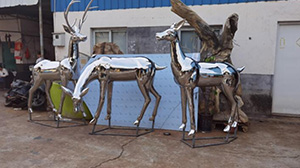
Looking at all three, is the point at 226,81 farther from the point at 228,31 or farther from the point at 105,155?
the point at 105,155

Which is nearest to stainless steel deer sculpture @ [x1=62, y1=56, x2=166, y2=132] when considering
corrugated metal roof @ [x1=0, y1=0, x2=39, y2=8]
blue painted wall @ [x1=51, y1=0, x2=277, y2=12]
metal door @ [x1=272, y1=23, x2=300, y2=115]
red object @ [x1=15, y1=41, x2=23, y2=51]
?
blue painted wall @ [x1=51, y1=0, x2=277, y2=12]

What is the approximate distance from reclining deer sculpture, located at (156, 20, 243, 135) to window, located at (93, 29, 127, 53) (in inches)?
121

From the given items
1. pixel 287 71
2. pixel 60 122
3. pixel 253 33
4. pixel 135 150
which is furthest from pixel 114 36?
pixel 287 71

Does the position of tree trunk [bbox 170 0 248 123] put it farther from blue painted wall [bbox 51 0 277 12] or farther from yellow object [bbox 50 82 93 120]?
yellow object [bbox 50 82 93 120]

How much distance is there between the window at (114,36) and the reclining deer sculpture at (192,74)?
10.1ft

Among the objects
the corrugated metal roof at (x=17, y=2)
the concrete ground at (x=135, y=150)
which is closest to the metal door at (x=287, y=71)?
the concrete ground at (x=135, y=150)

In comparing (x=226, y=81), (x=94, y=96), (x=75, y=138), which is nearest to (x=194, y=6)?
(x=226, y=81)

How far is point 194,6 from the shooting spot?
5898 millimetres

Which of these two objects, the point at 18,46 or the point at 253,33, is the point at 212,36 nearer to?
the point at 253,33

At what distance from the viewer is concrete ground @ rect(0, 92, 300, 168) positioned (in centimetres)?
322

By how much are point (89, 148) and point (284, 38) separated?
16.4ft

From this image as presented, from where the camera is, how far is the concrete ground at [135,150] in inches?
127

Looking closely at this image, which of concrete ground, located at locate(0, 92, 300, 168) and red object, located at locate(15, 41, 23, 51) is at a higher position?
red object, located at locate(15, 41, 23, 51)

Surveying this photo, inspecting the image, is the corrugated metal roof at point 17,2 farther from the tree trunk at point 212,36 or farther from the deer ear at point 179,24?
the deer ear at point 179,24
